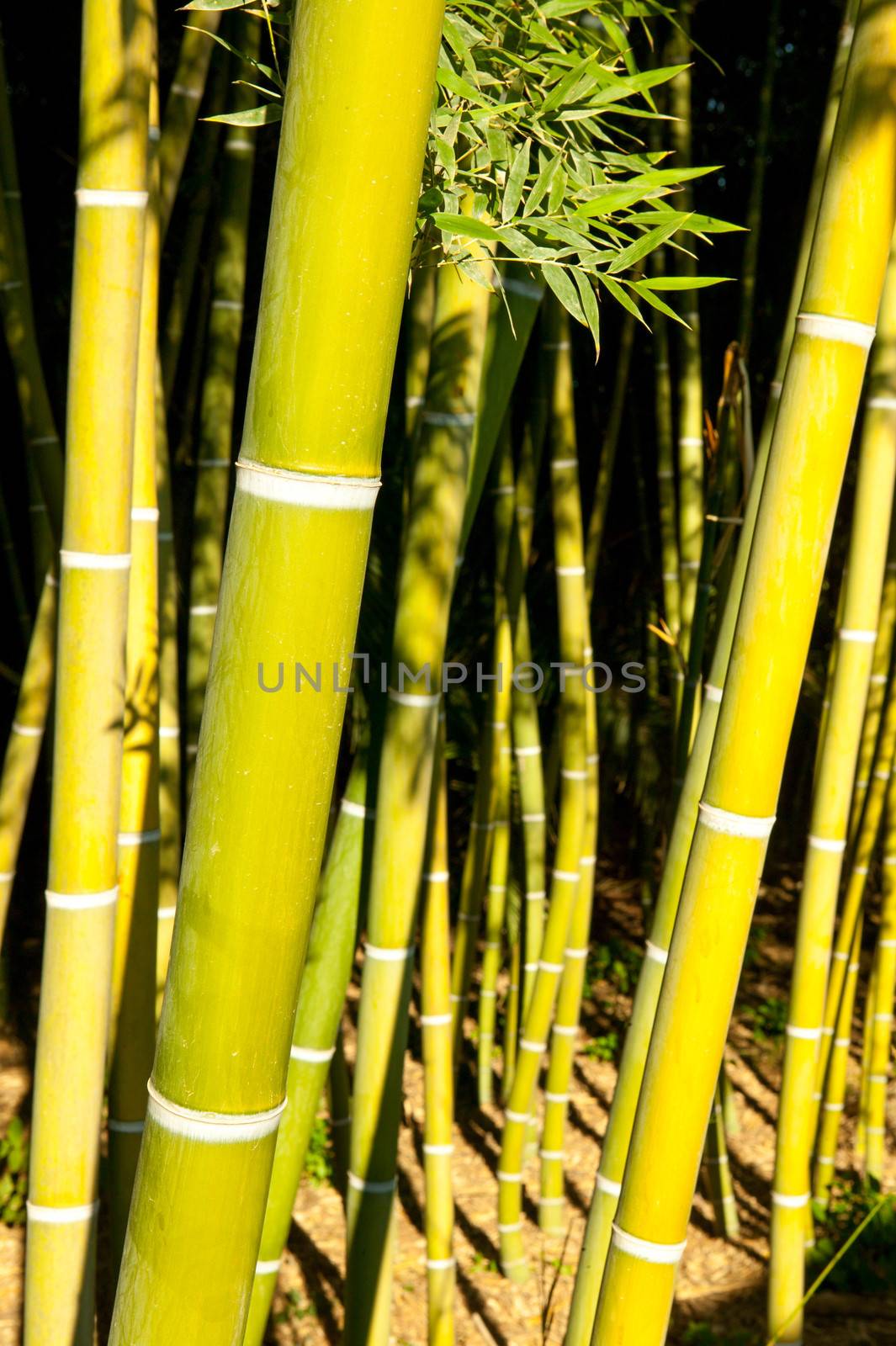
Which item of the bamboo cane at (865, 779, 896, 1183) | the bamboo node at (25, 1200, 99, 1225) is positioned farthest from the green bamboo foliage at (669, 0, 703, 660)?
the bamboo node at (25, 1200, 99, 1225)

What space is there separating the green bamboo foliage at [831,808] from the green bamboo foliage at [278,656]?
0.64m

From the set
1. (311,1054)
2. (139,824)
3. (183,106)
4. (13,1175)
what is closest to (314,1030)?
(311,1054)

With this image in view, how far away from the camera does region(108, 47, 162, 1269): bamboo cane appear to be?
960 mm

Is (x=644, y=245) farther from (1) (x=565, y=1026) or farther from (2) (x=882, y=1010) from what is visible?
(2) (x=882, y=1010)

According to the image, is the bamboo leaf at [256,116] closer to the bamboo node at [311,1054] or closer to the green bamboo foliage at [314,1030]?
the green bamboo foliage at [314,1030]

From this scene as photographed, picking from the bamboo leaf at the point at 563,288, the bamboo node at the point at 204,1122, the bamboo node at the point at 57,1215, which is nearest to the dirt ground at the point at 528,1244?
the bamboo node at the point at 57,1215

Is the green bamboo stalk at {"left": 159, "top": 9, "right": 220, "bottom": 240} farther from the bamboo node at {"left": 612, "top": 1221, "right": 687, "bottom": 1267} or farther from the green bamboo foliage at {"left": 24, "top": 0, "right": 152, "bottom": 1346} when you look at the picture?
the bamboo node at {"left": 612, "top": 1221, "right": 687, "bottom": 1267}

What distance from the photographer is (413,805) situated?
923 millimetres

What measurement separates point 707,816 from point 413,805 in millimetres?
330

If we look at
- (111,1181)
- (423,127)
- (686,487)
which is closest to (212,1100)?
(423,127)

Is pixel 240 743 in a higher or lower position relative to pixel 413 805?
higher

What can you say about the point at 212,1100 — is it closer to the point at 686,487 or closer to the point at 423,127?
the point at 423,127

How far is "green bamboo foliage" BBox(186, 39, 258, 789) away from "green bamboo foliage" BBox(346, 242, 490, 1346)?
1.59 feet

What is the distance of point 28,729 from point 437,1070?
2.19ft
